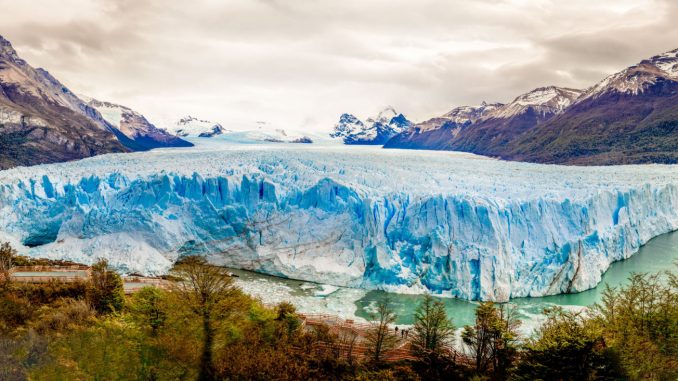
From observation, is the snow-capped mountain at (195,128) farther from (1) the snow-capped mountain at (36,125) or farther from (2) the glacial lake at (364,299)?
(2) the glacial lake at (364,299)

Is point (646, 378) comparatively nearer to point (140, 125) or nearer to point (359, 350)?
point (359, 350)

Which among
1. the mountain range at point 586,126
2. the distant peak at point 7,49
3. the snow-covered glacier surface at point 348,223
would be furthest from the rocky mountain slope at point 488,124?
the distant peak at point 7,49

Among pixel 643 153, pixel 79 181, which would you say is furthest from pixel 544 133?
pixel 79 181

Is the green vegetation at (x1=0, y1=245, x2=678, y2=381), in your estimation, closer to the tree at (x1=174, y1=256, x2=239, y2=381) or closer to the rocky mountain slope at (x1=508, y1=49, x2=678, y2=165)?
the tree at (x1=174, y1=256, x2=239, y2=381)

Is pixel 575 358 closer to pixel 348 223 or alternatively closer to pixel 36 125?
pixel 348 223

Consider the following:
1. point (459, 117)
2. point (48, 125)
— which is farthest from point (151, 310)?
point (459, 117)

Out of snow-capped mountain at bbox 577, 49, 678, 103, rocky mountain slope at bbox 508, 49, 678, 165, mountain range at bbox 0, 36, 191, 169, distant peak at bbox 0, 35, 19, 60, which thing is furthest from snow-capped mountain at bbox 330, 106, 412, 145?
distant peak at bbox 0, 35, 19, 60
